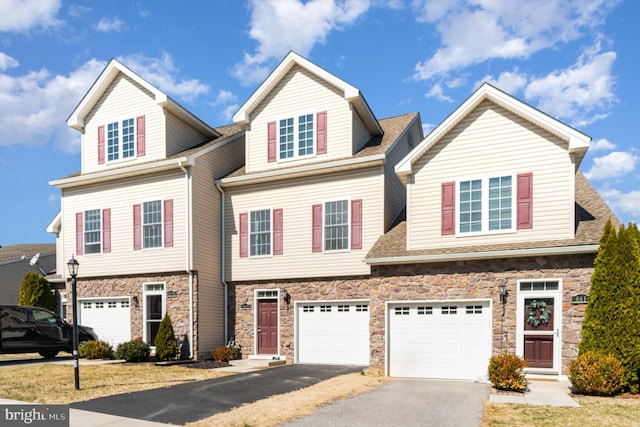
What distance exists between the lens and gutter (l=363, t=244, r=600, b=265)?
1212 centimetres

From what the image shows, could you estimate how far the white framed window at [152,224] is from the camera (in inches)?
700

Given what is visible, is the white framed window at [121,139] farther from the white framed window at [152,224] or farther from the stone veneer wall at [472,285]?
the stone veneer wall at [472,285]

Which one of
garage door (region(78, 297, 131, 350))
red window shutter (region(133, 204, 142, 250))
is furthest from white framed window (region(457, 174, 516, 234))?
garage door (region(78, 297, 131, 350))

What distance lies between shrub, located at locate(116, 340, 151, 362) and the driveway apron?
14.9 feet

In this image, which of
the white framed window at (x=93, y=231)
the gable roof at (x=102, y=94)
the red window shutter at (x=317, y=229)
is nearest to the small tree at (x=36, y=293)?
the white framed window at (x=93, y=231)

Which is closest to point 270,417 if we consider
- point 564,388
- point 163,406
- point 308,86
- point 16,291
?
point 163,406

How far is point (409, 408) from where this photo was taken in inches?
378

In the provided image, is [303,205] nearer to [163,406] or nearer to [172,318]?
[172,318]

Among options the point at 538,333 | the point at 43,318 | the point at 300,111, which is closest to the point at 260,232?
the point at 300,111

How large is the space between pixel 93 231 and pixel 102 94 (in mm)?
5490

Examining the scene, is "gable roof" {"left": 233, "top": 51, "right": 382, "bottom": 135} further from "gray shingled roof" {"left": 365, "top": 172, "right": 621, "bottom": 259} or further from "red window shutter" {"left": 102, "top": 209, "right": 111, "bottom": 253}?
"red window shutter" {"left": 102, "top": 209, "right": 111, "bottom": 253}

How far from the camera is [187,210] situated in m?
17.1

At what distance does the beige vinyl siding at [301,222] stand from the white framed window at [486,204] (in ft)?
9.65

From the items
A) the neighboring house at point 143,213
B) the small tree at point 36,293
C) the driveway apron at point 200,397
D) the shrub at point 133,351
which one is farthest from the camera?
the small tree at point 36,293
